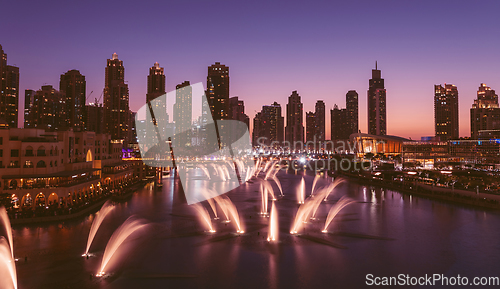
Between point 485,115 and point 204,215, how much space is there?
194940 millimetres

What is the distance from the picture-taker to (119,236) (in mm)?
28734

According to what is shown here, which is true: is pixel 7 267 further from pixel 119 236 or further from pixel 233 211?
pixel 233 211

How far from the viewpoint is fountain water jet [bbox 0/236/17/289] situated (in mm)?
18134

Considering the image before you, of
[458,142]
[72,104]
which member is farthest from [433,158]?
[72,104]

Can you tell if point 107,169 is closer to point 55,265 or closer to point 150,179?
point 150,179

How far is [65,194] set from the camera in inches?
1416

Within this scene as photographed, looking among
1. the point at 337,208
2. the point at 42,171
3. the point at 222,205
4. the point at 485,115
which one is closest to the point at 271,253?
the point at 222,205

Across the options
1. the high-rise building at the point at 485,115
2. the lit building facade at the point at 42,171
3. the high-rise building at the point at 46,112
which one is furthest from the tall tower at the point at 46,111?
the high-rise building at the point at 485,115

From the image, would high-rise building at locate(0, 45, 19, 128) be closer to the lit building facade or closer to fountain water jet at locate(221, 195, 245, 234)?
the lit building facade

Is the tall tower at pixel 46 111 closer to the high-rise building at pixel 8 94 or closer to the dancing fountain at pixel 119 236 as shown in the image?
the high-rise building at pixel 8 94

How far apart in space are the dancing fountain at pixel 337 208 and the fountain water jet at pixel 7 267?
75.7 ft

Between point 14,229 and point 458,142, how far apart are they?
135 m

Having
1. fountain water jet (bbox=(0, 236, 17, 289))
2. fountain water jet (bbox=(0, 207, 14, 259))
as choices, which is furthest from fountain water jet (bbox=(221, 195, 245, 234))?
fountain water jet (bbox=(0, 207, 14, 259))

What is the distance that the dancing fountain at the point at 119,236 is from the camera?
71.0 ft
